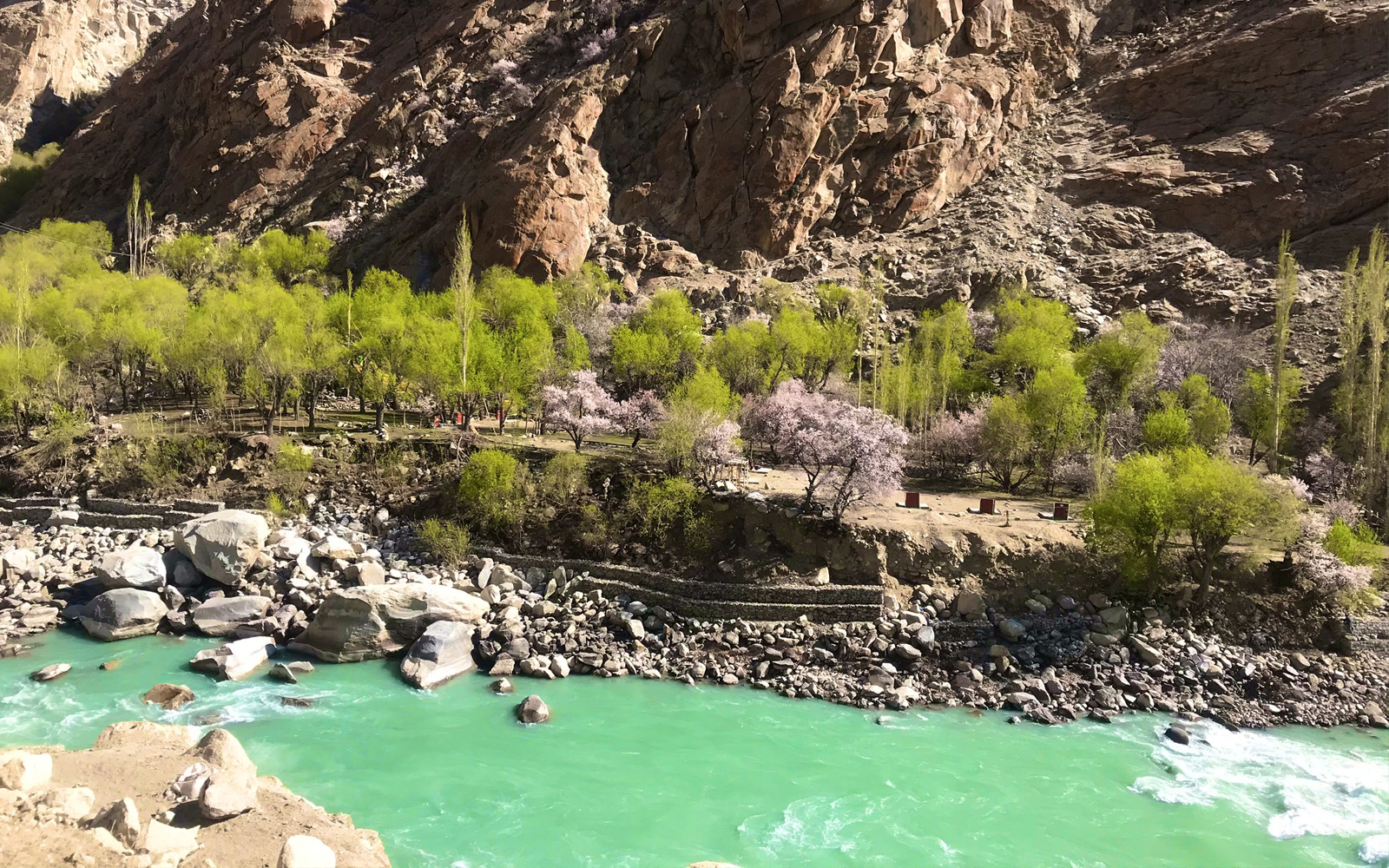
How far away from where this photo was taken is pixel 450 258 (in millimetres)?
48938

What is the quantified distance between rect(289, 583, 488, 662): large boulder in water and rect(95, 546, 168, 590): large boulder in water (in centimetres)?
524

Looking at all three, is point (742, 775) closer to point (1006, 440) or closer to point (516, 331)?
point (1006, 440)

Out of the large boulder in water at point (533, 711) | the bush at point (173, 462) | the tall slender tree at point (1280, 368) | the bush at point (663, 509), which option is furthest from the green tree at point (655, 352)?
the tall slender tree at point (1280, 368)

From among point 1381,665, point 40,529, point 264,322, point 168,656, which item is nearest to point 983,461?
point 1381,665

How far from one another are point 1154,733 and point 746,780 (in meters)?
8.62

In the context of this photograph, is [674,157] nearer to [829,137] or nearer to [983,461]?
[829,137]

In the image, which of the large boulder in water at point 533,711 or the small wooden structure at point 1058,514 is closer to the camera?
the large boulder in water at point 533,711

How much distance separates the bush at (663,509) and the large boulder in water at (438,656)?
6.47 m

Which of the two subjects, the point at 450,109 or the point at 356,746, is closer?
the point at 356,746

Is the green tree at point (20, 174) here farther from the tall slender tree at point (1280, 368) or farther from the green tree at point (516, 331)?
the tall slender tree at point (1280, 368)

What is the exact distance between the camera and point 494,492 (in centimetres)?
2522

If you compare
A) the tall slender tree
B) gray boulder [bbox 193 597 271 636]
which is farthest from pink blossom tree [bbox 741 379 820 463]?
the tall slender tree

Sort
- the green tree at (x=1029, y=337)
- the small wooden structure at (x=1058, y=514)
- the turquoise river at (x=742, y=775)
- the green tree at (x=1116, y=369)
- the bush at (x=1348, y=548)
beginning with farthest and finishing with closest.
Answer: the green tree at (x=1029, y=337) → the green tree at (x=1116, y=369) → the small wooden structure at (x=1058, y=514) → the bush at (x=1348, y=548) → the turquoise river at (x=742, y=775)

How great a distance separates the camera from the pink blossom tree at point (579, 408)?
94.3ft
